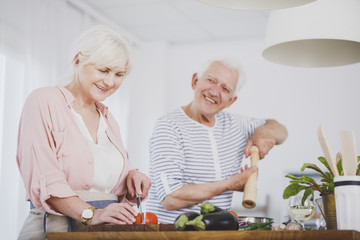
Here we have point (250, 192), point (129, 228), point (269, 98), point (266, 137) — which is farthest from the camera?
point (269, 98)

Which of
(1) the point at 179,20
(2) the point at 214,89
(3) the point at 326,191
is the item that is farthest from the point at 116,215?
(1) the point at 179,20

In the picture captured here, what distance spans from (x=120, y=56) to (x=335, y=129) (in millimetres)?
3361

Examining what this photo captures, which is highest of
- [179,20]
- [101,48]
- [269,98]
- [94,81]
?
[179,20]

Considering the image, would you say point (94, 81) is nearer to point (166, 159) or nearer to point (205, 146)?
point (166, 159)

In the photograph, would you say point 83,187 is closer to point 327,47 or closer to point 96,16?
point 327,47

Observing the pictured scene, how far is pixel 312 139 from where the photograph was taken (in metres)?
4.79

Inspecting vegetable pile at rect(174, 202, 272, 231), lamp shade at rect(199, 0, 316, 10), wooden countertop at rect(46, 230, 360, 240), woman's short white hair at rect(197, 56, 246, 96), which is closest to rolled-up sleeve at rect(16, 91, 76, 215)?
wooden countertop at rect(46, 230, 360, 240)

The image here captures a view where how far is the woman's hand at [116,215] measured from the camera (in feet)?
4.92

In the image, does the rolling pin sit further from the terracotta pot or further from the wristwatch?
the wristwatch

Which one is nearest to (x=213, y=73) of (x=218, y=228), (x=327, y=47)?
(x=327, y=47)

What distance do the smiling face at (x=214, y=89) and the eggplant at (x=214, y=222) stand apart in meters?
1.35

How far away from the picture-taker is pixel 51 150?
1.62 metres

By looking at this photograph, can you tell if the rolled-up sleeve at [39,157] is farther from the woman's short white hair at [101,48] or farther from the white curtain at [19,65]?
the white curtain at [19,65]

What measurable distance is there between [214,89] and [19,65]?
1.79 metres
